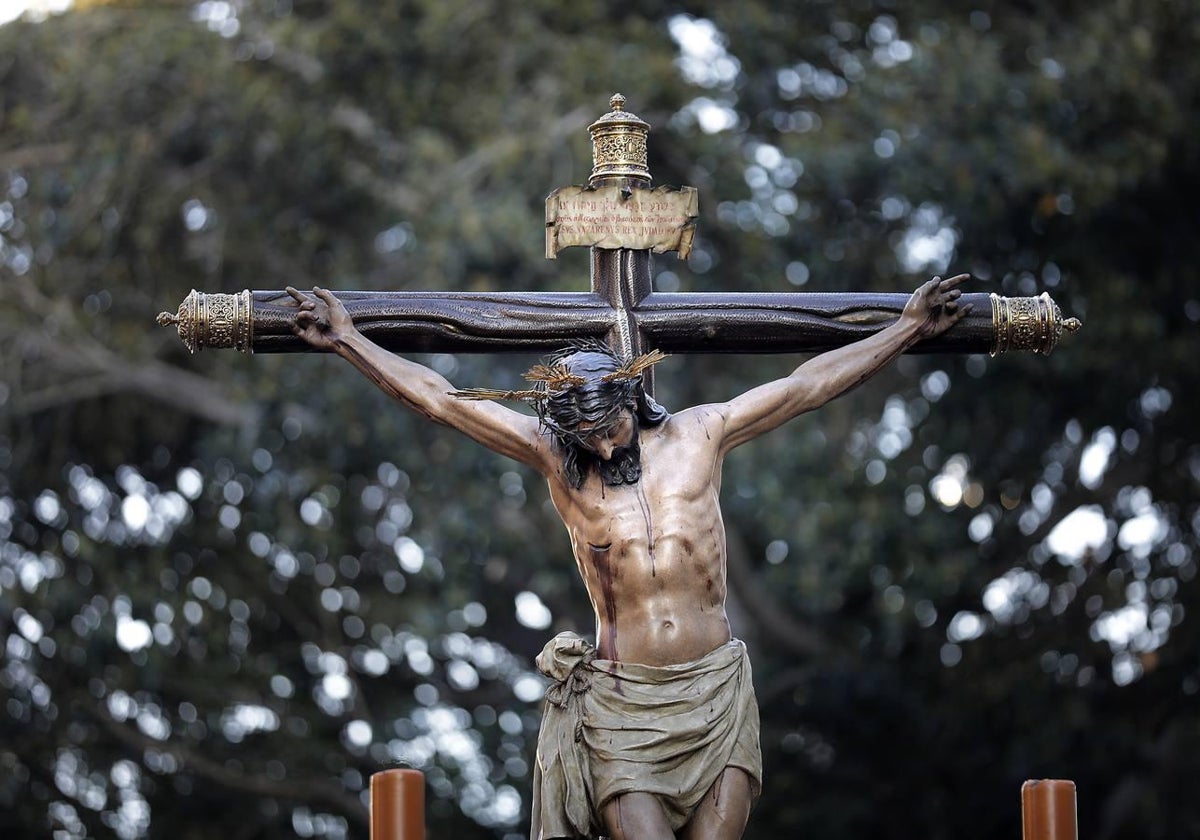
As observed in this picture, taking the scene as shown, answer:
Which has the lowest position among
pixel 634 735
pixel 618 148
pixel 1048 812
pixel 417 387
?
pixel 1048 812

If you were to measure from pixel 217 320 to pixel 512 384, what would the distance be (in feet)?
28.6

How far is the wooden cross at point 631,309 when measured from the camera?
6504mm

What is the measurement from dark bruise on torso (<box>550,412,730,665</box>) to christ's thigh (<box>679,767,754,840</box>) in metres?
0.30

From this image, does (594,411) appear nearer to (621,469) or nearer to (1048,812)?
(621,469)

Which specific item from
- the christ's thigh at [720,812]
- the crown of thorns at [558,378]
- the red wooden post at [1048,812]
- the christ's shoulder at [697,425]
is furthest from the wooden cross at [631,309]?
the red wooden post at [1048,812]

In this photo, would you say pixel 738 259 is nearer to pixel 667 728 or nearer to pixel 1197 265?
pixel 1197 265

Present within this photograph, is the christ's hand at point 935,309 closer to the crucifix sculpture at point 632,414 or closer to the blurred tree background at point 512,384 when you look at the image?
the crucifix sculpture at point 632,414

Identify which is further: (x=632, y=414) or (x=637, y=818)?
(x=632, y=414)

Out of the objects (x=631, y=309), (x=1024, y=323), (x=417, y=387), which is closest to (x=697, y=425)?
(x=631, y=309)

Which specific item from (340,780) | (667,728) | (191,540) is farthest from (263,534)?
(667,728)

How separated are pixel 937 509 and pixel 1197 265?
2.24 m

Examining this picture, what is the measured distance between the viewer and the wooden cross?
21.3 ft

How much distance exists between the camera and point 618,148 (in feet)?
21.6

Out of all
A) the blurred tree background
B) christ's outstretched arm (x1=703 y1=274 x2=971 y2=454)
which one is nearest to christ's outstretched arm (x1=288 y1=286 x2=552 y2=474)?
christ's outstretched arm (x1=703 y1=274 x2=971 y2=454)
